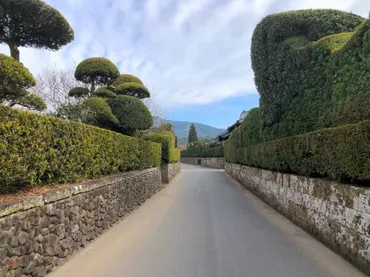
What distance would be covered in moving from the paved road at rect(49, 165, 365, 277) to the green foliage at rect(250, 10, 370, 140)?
8.10 ft

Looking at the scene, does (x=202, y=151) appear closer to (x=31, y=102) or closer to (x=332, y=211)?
(x=31, y=102)

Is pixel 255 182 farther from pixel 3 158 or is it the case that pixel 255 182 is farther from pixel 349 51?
pixel 3 158

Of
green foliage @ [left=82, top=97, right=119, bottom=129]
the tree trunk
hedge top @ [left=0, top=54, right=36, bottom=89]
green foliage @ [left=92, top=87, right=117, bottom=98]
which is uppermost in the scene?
green foliage @ [left=92, top=87, right=117, bottom=98]

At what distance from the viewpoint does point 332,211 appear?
4992mm

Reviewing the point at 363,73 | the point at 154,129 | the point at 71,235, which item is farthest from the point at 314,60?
the point at 154,129

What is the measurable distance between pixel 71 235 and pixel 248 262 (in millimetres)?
2749

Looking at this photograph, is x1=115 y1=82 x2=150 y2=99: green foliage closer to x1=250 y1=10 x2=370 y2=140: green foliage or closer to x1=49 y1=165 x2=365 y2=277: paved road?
x1=250 y1=10 x2=370 y2=140: green foliage

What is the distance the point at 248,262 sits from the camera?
442 cm

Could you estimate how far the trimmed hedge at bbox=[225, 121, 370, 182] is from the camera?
4059 millimetres

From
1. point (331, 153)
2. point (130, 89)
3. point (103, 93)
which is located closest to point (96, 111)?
point (103, 93)

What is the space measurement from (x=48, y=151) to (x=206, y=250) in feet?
9.68

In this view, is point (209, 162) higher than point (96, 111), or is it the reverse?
point (96, 111)

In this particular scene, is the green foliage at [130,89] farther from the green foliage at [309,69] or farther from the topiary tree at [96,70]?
the green foliage at [309,69]

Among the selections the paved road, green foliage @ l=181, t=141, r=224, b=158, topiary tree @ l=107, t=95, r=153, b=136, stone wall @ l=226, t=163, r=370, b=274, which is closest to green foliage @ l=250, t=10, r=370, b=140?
stone wall @ l=226, t=163, r=370, b=274
